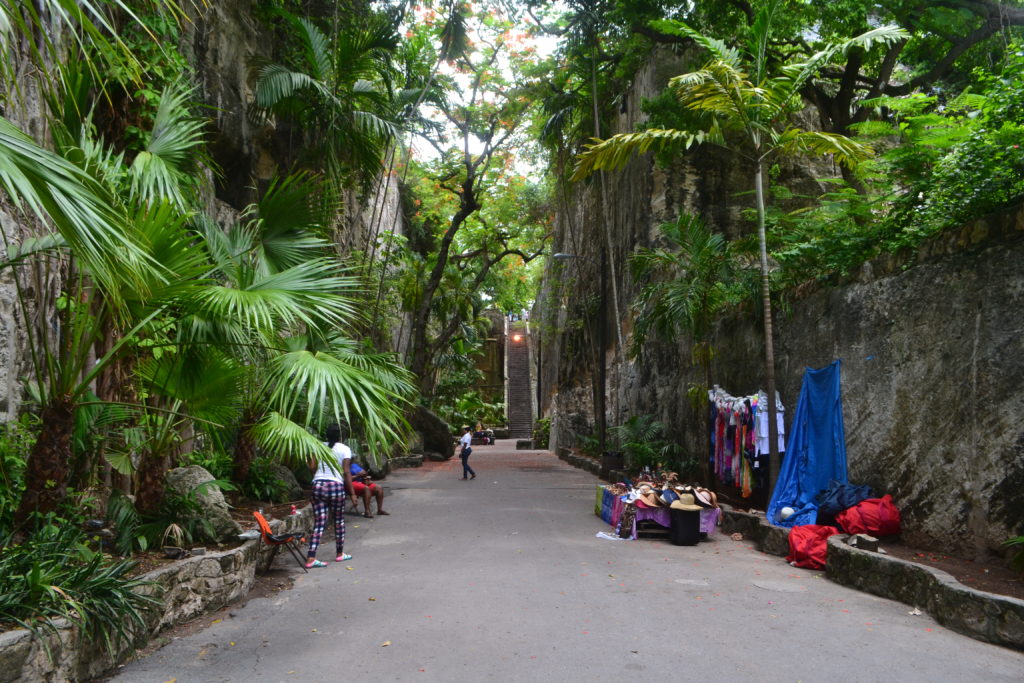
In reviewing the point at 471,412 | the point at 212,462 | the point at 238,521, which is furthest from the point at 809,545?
the point at 471,412

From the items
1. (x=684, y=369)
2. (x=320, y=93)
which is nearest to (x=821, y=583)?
(x=684, y=369)

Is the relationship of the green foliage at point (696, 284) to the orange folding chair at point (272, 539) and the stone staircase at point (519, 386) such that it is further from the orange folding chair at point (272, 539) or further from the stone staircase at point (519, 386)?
the stone staircase at point (519, 386)

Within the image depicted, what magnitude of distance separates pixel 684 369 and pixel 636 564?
752 centimetres

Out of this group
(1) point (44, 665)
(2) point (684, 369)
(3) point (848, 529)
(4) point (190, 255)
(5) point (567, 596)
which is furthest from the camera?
(2) point (684, 369)

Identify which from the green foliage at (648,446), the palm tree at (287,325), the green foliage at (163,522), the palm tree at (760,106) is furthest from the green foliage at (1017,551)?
the green foliage at (648,446)

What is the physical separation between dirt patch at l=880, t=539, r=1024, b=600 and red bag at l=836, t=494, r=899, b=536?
0.23m

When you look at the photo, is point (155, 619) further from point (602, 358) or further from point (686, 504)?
point (602, 358)

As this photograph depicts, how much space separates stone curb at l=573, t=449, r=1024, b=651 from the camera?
521 cm

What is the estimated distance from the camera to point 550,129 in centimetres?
2081

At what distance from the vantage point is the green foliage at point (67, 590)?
4.16 metres

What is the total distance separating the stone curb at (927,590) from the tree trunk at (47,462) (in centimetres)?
666

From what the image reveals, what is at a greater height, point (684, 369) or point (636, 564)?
point (684, 369)

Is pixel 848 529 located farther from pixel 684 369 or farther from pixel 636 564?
pixel 684 369

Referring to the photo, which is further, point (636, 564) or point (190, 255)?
point (636, 564)
